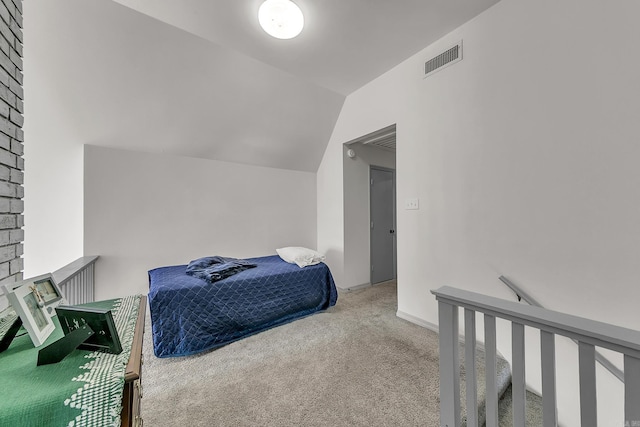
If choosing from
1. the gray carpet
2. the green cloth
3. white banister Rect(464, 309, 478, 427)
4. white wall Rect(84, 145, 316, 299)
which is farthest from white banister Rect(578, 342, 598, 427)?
white wall Rect(84, 145, 316, 299)

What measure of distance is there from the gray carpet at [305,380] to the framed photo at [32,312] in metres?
0.94

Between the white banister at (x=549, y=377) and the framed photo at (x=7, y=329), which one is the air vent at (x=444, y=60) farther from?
the framed photo at (x=7, y=329)

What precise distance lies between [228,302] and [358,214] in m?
2.16

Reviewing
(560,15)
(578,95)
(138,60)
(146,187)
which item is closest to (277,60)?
(138,60)

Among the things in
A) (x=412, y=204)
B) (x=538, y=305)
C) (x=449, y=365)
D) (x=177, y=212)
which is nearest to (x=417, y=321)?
(x=538, y=305)

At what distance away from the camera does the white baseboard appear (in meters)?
2.32

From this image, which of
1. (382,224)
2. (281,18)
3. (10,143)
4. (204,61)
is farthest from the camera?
(382,224)

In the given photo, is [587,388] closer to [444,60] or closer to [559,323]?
[559,323]

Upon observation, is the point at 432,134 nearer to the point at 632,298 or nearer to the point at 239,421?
the point at 632,298

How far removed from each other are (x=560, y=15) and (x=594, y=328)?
6.67 ft

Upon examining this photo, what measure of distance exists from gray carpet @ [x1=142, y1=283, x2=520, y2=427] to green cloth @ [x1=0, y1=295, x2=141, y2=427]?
0.96 m

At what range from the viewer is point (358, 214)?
11.8 feet

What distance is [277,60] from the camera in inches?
99.0

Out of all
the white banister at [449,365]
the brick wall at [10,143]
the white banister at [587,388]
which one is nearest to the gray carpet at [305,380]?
the white banister at [449,365]
